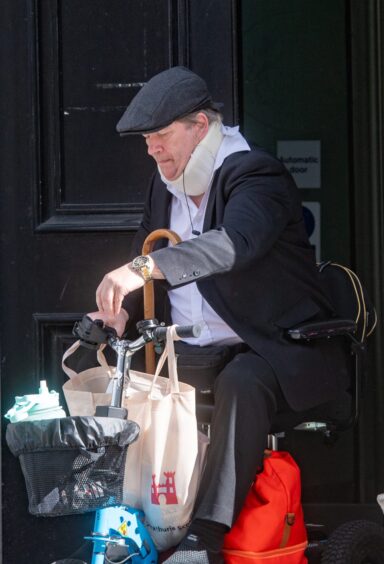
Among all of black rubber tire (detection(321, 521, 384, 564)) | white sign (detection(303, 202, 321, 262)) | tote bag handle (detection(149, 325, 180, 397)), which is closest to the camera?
tote bag handle (detection(149, 325, 180, 397))

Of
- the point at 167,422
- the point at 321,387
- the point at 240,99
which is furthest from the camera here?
the point at 240,99

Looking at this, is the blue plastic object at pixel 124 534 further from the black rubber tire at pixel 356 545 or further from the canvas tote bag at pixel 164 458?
the black rubber tire at pixel 356 545

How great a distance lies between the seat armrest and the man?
6 cm

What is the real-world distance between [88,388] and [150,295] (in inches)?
16.4

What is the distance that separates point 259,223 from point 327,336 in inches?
17.6

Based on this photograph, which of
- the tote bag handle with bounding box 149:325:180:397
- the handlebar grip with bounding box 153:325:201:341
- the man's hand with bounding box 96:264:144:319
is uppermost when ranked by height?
the man's hand with bounding box 96:264:144:319

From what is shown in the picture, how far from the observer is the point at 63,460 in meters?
3.12

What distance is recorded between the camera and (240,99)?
4305 millimetres

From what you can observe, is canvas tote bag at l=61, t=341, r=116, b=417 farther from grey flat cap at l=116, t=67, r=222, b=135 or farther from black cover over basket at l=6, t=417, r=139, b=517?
grey flat cap at l=116, t=67, r=222, b=135

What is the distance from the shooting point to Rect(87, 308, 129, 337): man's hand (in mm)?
3727

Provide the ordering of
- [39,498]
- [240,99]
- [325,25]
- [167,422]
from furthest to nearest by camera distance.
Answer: [325,25] → [240,99] → [167,422] → [39,498]

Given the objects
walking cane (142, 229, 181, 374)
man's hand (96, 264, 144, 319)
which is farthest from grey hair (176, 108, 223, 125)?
man's hand (96, 264, 144, 319)

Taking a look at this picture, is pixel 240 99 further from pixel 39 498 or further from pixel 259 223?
pixel 39 498

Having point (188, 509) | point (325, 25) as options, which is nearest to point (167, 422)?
point (188, 509)
